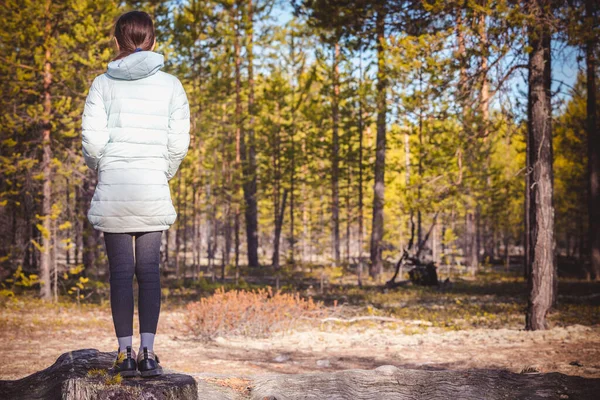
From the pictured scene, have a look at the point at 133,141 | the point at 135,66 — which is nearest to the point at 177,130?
the point at 133,141

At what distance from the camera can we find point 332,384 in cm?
447

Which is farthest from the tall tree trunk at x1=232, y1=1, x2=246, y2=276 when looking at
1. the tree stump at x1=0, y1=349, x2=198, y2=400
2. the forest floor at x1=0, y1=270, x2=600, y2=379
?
the tree stump at x1=0, y1=349, x2=198, y2=400

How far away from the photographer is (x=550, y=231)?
10.1 m

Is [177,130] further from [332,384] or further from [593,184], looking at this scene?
[593,184]

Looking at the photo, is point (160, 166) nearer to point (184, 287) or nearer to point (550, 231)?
point (550, 231)

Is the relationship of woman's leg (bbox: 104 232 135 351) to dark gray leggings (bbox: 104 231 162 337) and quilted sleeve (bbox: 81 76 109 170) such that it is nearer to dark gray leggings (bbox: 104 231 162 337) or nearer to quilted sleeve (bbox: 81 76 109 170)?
dark gray leggings (bbox: 104 231 162 337)

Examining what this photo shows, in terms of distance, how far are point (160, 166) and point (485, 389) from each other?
3104 mm

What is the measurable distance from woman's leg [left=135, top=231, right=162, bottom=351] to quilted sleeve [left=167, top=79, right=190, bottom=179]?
47 cm

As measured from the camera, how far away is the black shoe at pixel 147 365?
3490 millimetres

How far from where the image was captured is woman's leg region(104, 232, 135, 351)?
3.60m

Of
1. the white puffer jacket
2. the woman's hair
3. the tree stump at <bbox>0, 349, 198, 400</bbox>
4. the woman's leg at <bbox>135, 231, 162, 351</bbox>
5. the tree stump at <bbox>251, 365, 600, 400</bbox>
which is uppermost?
the woman's hair

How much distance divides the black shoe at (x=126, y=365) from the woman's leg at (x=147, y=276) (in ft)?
0.40

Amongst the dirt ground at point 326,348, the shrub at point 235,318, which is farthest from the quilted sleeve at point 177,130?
the shrub at point 235,318

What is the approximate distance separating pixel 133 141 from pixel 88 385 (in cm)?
150
